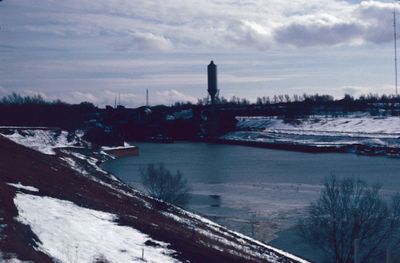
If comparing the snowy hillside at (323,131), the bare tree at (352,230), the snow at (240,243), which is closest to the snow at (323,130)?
the snowy hillside at (323,131)

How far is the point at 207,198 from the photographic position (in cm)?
778

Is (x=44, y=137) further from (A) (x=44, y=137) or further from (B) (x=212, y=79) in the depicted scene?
(B) (x=212, y=79)

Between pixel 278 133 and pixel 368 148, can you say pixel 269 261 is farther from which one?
pixel 278 133

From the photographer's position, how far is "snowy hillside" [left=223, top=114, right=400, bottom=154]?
2053 centimetres

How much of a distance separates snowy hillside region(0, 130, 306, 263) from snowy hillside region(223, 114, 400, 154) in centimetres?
1519

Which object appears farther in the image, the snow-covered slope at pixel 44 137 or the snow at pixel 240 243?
the snow-covered slope at pixel 44 137

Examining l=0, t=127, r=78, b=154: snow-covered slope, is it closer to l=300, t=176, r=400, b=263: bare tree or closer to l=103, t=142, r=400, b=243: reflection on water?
l=103, t=142, r=400, b=243: reflection on water

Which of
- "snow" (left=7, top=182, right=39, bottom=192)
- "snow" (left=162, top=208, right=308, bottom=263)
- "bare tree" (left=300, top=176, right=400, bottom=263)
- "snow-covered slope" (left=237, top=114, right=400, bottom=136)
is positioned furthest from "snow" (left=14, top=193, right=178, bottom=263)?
"snow-covered slope" (left=237, top=114, right=400, bottom=136)

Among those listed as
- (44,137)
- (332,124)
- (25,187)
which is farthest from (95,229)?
(332,124)

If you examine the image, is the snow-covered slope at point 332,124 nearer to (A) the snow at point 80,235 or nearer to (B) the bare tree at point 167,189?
(B) the bare tree at point 167,189

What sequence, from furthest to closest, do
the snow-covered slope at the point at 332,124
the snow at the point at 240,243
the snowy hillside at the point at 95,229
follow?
the snow-covered slope at the point at 332,124 < the snow at the point at 240,243 < the snowy hillside at the point at 95,229

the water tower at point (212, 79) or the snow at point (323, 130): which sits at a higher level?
the water tower at point (212, 79)

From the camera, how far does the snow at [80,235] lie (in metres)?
2.71

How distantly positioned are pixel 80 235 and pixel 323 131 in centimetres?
2191
